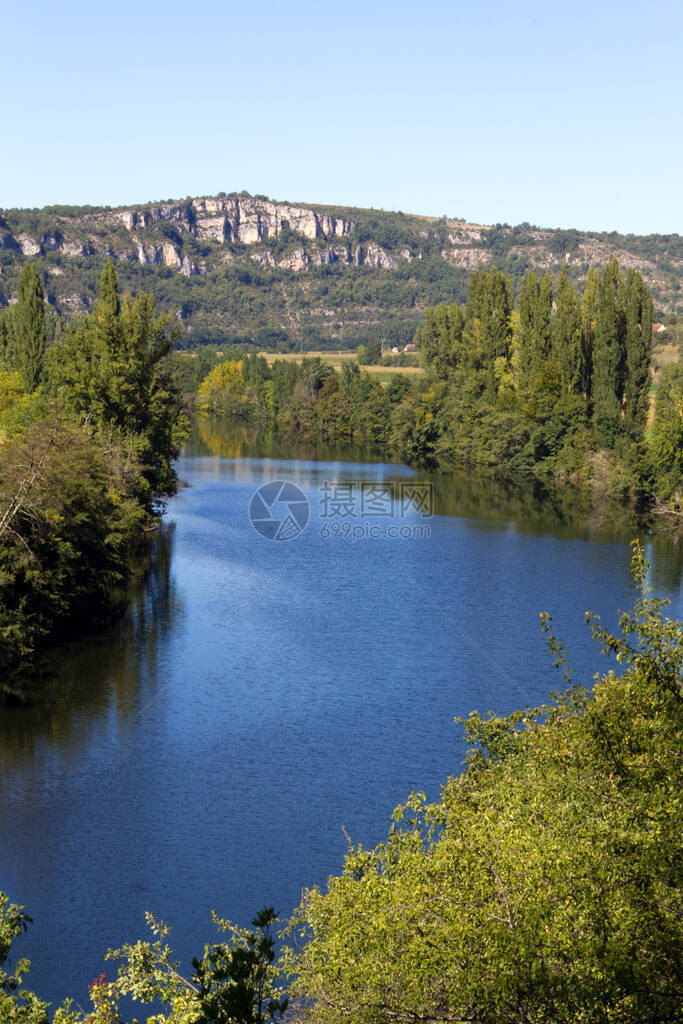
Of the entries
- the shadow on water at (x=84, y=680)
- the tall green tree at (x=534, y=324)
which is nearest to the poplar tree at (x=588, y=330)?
the tall green tree at (x=534, y=324)

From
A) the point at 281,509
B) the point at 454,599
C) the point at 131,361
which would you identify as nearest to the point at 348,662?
the point at 454,599

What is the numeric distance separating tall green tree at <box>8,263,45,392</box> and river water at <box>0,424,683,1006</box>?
2802cm

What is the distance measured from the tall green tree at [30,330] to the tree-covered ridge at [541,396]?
120ft

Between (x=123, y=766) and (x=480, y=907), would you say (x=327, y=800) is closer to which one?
(x=123, y=766)

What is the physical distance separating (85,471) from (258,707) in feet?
45.6

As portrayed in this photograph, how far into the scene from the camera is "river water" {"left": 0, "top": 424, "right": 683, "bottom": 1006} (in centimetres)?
2094

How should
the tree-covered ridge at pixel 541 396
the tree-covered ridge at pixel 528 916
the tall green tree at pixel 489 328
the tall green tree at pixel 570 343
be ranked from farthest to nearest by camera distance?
the tall green tree at pixel 489 328 → the tall green tree at pixel 570 343 → the tree-covered ridge at pixel 541 396 → the tree-covered ridge at pixel 528 916

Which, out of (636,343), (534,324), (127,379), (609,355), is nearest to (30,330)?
(127,379)

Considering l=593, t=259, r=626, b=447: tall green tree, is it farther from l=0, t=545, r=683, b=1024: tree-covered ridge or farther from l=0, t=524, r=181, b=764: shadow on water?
l=0, t=545, r=683, b=1024: tree-covered ridge

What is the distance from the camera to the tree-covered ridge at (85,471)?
33250mm

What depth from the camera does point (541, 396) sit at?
84.2 m

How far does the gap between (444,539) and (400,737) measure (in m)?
28.8

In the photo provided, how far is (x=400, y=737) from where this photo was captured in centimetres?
2834

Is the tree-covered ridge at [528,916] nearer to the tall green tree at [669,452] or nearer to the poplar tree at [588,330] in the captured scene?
the tall green tree at [669,452]
